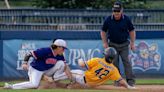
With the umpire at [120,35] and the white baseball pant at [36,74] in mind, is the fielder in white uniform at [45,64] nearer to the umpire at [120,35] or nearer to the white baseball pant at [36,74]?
the white baseball pant at [36,74]

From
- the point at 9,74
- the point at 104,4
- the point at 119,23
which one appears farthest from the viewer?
the point at 104,4

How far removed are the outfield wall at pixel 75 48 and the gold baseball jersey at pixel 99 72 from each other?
4555 mm

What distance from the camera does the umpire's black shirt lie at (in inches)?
502

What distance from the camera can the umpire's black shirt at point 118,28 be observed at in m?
12.8

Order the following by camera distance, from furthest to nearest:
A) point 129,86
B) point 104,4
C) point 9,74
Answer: point 104,4
point 9,74
point 129,86

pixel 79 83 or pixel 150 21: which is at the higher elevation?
pixel 79 83

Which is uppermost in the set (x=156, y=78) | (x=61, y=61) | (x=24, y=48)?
(x=61, y=61)

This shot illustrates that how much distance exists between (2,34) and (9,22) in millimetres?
4025

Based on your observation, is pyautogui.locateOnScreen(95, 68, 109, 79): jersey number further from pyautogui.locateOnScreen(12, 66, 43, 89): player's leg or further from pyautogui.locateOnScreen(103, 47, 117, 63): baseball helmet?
pyautogui.locateOnScreen(12, 66, 43, 89): player's leg

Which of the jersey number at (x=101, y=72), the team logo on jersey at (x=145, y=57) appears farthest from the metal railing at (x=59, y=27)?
the jersey number at (x=101, y=72)

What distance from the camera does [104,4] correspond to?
2519cm

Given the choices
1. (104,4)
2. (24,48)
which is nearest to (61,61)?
(24,48)

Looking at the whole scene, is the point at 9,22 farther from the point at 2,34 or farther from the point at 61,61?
the point at 61,61

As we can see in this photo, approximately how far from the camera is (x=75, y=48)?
16594 millimetres
